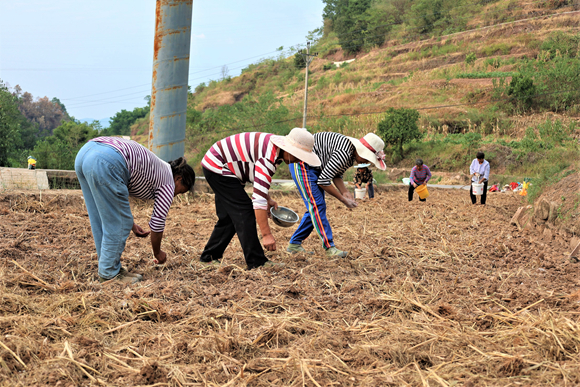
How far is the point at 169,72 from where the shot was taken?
25.9 feet

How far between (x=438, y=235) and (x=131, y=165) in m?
4.34

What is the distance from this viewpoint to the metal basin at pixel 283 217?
4.52 meters

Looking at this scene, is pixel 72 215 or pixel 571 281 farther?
pixel 72 215

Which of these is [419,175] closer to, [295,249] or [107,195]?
[295,249]

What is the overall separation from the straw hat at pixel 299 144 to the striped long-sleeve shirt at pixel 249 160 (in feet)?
0.28

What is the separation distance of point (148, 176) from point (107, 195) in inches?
13.4

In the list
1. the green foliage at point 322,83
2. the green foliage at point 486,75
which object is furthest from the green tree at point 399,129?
the green foliage at point 322,83

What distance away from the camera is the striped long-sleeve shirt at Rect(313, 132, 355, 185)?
5.00m

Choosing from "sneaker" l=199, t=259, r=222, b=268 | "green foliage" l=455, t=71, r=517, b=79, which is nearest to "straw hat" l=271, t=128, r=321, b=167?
"sneaker" l=199, t=259, r=222, b=268

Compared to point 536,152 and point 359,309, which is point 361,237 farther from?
point 536,152

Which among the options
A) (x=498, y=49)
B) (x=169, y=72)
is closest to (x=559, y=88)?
(x=498, y=49)

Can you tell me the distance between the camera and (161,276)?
162 inches

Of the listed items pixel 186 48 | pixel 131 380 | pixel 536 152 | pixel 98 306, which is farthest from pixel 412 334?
pixel 536 152

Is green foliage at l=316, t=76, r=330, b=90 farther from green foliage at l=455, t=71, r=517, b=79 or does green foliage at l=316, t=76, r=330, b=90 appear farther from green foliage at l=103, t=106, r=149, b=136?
green foliage at l=103, t=106, r=149, b=136
